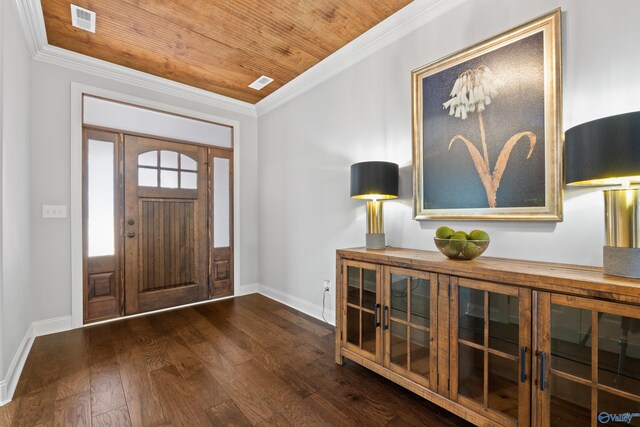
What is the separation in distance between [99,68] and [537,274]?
3.98 m

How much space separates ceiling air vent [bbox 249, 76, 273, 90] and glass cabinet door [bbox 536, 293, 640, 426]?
3.17 m

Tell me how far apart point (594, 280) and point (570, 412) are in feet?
1.80

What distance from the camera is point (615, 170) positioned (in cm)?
109

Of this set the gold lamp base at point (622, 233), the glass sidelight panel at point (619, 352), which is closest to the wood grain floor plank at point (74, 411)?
the glass sidelight panel at point (619, 352)

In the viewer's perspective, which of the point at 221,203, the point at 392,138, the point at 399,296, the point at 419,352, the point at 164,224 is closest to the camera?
the point at 419,352

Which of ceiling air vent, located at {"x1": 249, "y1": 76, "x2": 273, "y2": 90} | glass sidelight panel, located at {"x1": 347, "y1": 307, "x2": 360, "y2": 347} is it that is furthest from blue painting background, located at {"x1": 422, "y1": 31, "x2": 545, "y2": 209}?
ceiling air vent, located at {"x1": 249, "y1": 76, "x2": 273, "y2": 90}

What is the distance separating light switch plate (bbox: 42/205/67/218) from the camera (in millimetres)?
2646

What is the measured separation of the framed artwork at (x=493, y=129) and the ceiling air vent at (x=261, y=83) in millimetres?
1797

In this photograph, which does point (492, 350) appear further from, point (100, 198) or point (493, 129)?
point (100, 198)

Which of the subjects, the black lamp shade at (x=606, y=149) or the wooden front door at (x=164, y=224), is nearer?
the black lamp shade at (x=606, y=149)

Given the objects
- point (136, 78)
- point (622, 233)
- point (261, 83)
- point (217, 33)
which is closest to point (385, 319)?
point (622, 233)

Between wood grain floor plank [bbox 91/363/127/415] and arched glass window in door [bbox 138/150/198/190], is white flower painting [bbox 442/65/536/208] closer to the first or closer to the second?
wood grain floor plank [bbox 91/363/127/415]

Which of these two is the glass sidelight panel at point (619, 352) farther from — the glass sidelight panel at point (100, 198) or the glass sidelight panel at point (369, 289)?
the glass sidelight panel at point (100, 198)

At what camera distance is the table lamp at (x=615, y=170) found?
1067 millimetres
